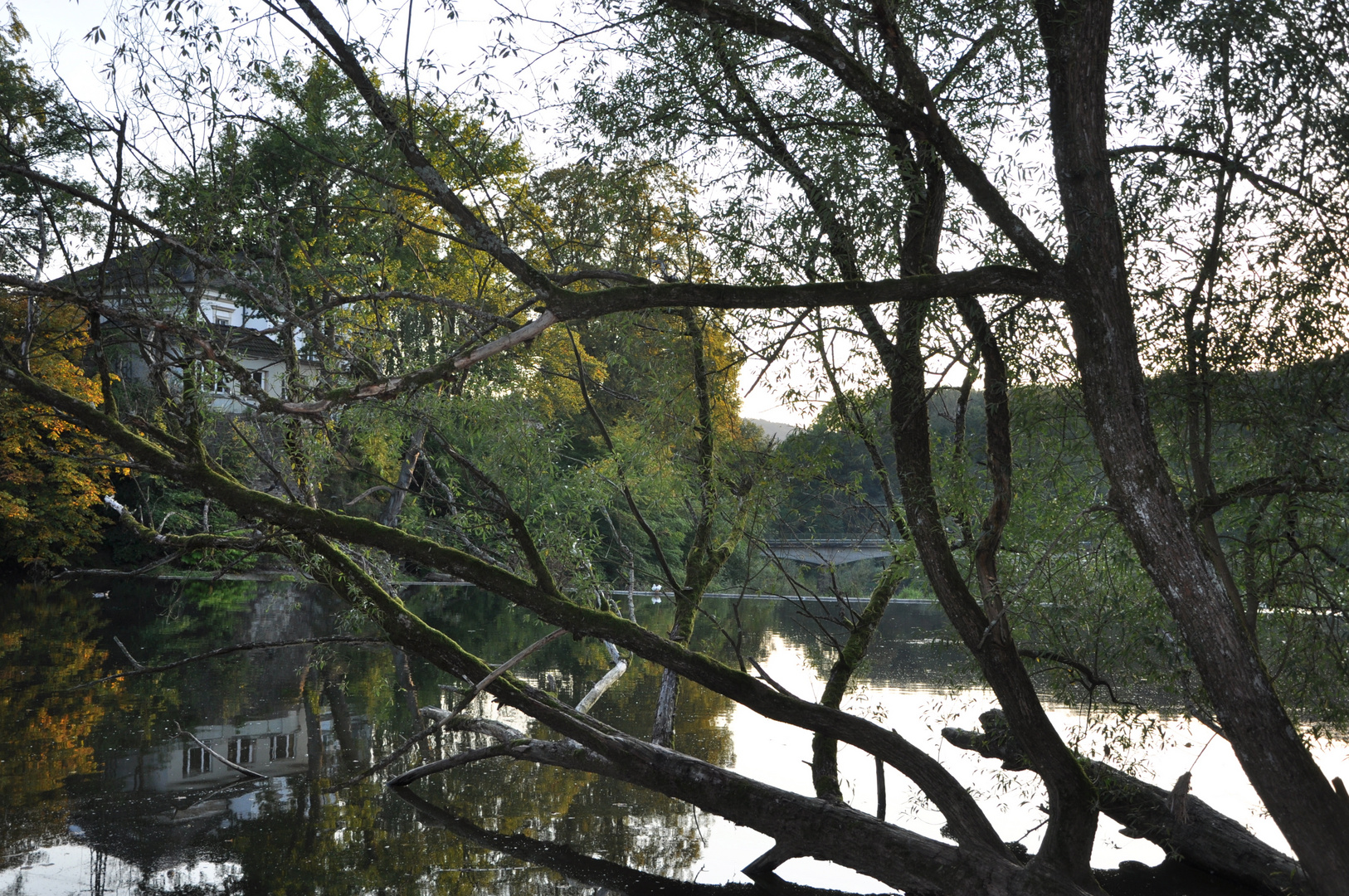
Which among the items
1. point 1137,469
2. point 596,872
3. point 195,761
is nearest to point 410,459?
point 195,761

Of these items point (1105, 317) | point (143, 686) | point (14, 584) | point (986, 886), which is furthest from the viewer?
point (14, 584)

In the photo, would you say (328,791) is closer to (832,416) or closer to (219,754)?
(219,754)

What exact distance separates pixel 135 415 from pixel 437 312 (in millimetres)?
2558

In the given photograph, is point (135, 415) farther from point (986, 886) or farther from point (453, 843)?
point (986, 886)

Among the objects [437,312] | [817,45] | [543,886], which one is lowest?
[543,886]

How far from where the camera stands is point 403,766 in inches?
367

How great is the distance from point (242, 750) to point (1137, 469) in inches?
340

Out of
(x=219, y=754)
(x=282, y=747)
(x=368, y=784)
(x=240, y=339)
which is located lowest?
(x=368, y=784)

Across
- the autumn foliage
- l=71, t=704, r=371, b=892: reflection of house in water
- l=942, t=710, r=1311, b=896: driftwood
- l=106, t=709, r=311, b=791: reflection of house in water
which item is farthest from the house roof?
the autumn foliage

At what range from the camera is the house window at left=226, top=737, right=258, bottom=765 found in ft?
31.4

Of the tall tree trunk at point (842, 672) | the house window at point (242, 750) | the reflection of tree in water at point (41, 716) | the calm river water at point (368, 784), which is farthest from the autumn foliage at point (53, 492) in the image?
the tall tree trunk at point (842, 672)

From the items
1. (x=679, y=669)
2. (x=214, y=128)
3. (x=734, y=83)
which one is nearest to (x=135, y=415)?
(x=214, y=128)

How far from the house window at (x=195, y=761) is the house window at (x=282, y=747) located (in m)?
0.59

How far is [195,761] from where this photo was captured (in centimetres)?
931
